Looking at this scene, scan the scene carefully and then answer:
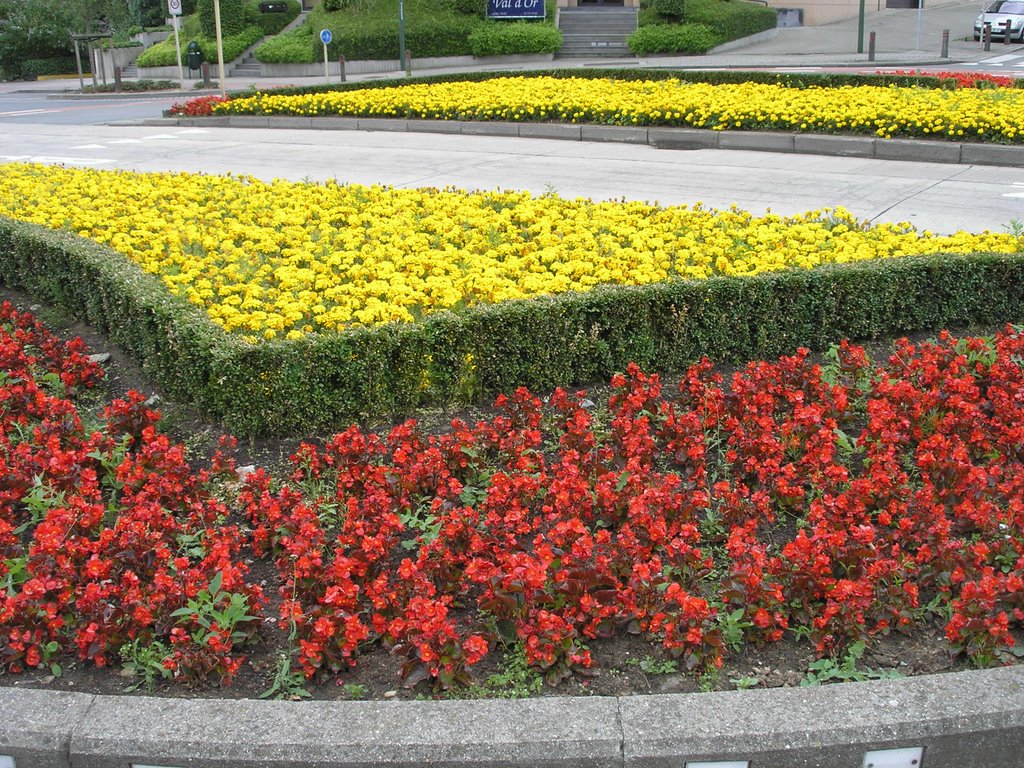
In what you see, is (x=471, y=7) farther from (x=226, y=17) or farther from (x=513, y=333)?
(x=513, y=333)

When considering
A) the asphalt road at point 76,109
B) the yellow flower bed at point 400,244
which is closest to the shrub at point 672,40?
the asphalt road at point 76,109

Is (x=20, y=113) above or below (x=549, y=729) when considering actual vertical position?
above

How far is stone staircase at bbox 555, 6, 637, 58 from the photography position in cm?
3559

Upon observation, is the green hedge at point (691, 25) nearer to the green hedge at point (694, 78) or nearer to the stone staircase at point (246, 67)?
the green hedge at point (694, 78)

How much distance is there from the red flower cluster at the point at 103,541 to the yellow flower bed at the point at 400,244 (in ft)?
3.51

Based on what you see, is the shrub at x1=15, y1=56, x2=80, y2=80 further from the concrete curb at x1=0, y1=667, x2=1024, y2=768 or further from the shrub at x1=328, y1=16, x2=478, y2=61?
the concrete curb at x1=0, y1=667, x2=1024, y2=768

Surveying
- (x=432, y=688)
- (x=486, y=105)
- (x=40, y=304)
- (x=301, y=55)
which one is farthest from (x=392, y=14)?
(x=432, y=688)

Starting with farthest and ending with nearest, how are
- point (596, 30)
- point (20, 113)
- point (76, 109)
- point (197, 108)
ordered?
point (596, 30), point (76, 109), point (20, 113), point (197, 108)

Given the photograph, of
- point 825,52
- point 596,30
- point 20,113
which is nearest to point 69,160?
point 20,113

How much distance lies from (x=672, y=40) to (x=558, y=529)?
3202cm

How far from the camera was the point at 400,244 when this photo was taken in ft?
25.9

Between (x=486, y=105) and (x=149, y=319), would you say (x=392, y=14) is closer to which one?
(x=486, y=105)

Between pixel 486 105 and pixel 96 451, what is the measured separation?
14.5 m

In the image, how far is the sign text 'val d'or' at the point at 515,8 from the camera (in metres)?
36.3
